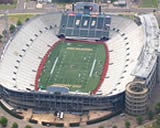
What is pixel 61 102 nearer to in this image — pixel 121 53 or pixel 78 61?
pixel 78 61

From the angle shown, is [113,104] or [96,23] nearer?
[113,104]

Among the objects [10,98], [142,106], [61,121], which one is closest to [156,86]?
[142,106]

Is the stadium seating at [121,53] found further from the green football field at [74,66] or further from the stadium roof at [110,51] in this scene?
the green football field at [74,66]

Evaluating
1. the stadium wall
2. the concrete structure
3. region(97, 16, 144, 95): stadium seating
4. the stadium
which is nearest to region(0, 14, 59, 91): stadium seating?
the stadium

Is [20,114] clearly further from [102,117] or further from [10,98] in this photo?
[102,117]

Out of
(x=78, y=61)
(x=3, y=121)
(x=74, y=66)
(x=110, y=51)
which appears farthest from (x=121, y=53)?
(x=3, y=121)

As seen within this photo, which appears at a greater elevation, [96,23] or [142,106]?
[96,23]

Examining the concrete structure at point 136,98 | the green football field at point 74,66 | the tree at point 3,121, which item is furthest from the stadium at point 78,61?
the tree at point 3,121
